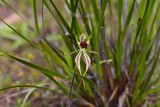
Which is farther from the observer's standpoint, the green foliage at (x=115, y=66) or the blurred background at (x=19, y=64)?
the blurred background at (x=19, y=64)

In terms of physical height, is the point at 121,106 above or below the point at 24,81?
below

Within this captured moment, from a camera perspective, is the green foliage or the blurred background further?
the blurred background

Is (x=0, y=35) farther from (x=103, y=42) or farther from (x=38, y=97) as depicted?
(x=103, y=42)

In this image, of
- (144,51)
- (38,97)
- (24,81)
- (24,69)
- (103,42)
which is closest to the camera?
(144,51)

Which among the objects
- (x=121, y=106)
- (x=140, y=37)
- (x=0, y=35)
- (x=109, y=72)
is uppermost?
(x=0, y=35)

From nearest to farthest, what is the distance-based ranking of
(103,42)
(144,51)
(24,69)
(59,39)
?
(144,51) → (103,42) → (24,69) → (59,39)

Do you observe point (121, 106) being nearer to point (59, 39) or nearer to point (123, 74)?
point (123, 74)

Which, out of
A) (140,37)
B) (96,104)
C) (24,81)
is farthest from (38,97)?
(140,37)

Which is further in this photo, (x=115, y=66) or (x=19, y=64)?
(x=19, y=64)

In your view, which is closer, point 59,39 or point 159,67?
point 159,67
